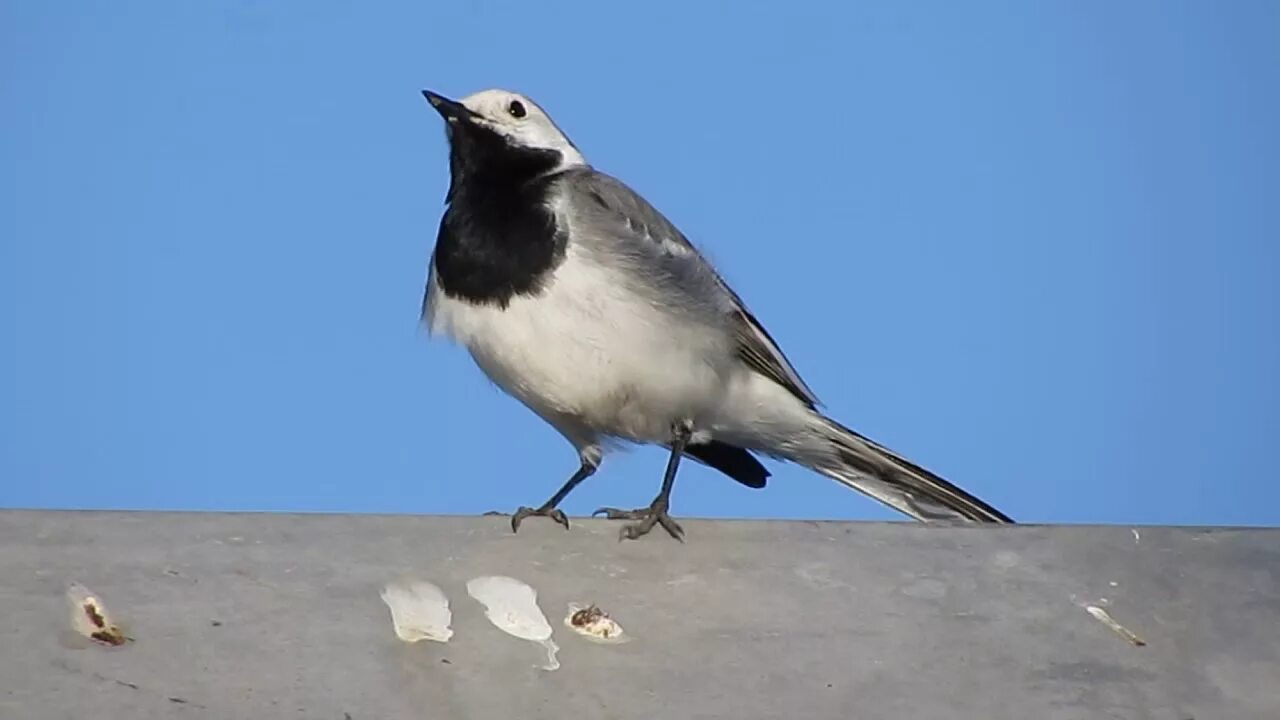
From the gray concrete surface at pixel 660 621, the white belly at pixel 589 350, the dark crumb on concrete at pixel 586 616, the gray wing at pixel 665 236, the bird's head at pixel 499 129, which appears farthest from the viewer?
the bird's head at pixel 499 129

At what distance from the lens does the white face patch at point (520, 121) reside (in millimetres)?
5961

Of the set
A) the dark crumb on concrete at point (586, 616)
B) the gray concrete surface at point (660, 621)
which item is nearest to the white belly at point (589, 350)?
the gray concrete surface at point (660, 621)

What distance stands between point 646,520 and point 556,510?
1.07 feet

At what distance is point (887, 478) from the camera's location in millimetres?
5668

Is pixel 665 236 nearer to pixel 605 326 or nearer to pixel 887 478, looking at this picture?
pixel 605 326

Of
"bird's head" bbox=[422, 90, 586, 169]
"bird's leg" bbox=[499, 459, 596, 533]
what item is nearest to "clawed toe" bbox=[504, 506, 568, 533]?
"bird's leg" bbox=[499, 459, 596, 533]

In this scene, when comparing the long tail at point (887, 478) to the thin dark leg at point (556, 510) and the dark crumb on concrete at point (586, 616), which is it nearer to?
the thin dark leg at point (556, 510)

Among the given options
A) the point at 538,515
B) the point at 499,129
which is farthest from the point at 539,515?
the point at 499,129

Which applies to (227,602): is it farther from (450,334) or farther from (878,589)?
(450,334)

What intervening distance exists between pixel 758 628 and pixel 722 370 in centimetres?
225

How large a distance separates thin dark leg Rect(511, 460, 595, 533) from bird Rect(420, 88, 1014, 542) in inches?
0.5

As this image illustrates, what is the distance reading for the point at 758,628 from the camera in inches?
132

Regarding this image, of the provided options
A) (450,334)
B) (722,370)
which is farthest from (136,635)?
(722,370)

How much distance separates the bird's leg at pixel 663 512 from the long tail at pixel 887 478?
0.48 meters
